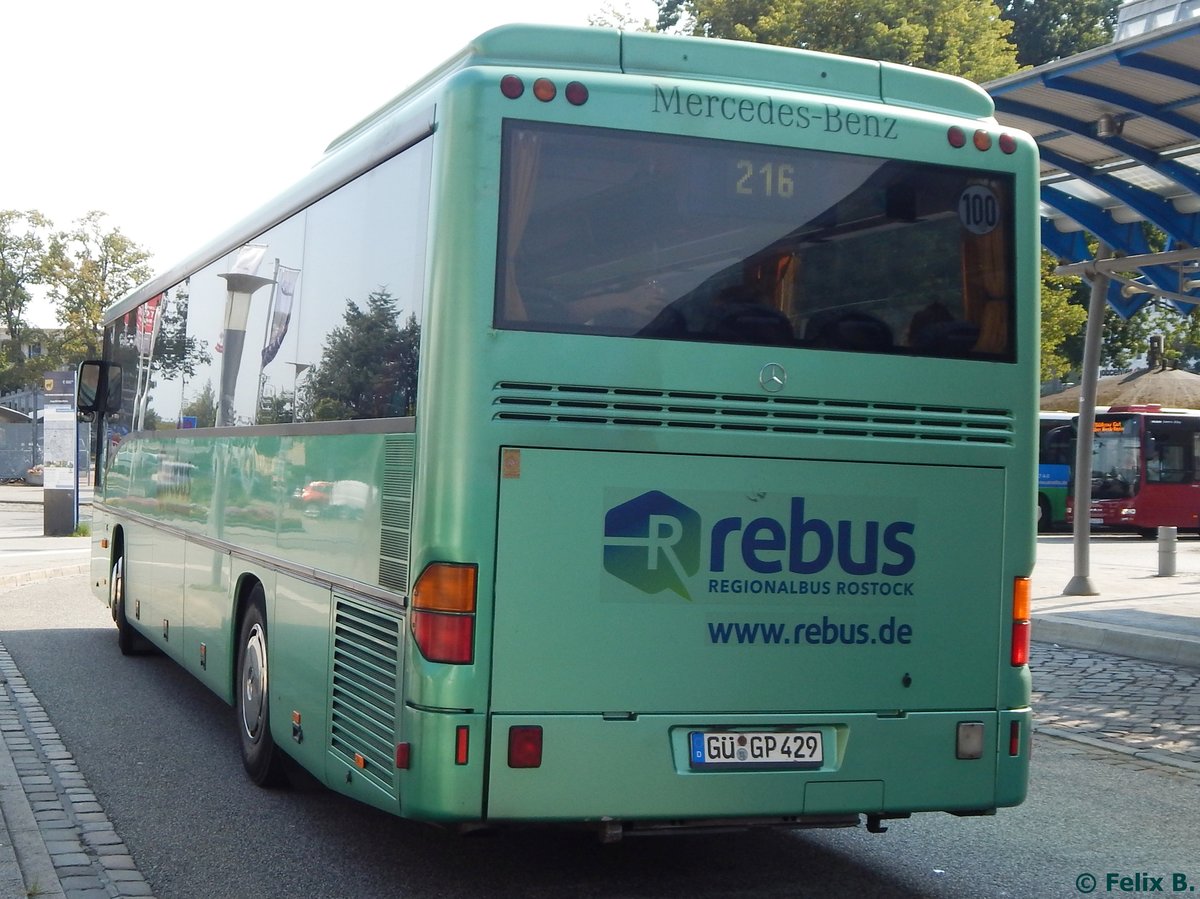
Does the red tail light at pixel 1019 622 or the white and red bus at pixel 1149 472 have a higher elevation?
the white and red bus at pixel 1149 472

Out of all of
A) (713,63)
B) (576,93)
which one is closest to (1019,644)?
(713,63)

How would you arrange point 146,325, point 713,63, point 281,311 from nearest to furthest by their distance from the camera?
point 713,63 → point 281,311 → point 146,325

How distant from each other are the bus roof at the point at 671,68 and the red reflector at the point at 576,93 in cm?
16

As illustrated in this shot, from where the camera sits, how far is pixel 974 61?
40281 millimetres

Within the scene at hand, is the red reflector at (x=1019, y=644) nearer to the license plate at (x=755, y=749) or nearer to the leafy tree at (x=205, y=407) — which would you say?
the license plate at (x=755, y=749)

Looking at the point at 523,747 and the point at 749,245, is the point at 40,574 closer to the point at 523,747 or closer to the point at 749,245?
the point at 523,747

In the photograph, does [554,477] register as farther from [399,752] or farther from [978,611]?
[978,611]

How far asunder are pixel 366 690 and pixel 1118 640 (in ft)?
33.3

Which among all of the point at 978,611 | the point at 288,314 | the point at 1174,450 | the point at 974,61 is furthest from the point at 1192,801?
the point at 974,61

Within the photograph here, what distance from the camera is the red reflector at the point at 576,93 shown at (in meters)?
5.62

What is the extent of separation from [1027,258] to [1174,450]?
34607 millimetres

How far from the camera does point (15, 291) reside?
80.7 m

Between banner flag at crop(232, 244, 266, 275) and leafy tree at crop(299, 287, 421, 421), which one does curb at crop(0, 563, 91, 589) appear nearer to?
banner flag at crop(232, 244, 266, 275)

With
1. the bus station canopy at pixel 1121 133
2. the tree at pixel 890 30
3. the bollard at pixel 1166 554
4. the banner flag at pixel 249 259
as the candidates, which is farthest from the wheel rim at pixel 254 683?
the tree at pixel 890 30
